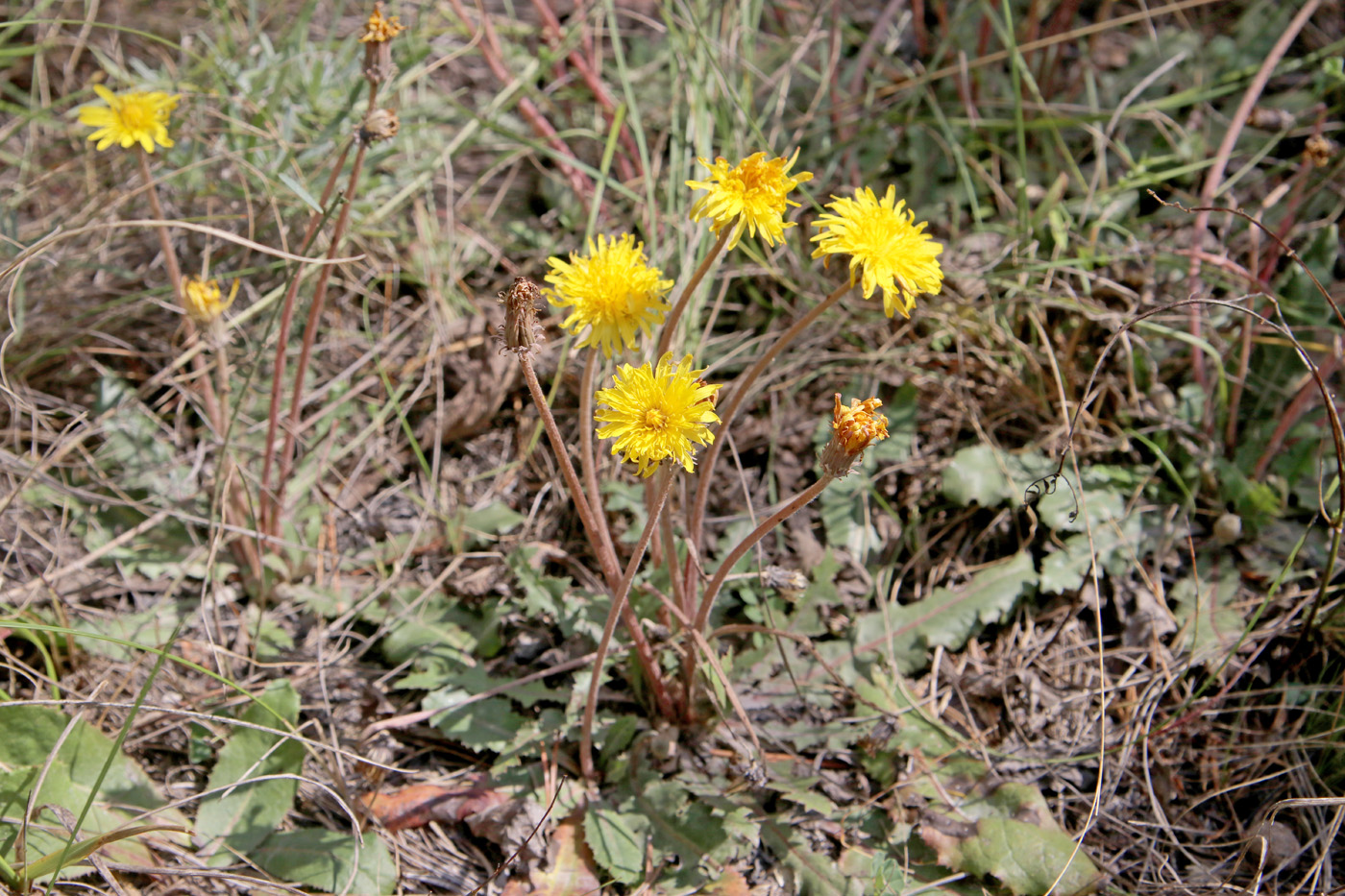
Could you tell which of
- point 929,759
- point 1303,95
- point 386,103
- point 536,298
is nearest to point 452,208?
point 386,103

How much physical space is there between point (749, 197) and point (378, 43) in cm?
94

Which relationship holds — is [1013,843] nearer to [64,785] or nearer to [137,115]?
[64,785]

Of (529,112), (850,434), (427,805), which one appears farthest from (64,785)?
(529,112)

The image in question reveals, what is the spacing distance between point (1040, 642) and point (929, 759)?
19.0 inches

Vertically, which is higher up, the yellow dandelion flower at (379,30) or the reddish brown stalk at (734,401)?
the yellow dandelion flower at (379,30)

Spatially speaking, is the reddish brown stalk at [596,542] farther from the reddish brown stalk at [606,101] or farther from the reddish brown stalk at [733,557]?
the reddish brown stalk at [606,101]

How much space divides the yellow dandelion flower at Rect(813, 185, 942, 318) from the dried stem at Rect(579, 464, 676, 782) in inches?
19.3

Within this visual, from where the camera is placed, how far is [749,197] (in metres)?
1.48

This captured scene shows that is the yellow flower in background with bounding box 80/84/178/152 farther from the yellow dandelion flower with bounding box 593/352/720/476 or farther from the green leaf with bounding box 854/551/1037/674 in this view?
the green leaf with bounding box 854/551/1037/674

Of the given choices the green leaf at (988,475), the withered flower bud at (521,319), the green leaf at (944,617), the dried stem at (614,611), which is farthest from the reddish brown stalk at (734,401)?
the green leaf at (988,475)

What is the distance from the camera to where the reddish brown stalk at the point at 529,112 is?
2.76 meters

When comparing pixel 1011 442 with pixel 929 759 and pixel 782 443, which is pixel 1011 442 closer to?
pixel 782 443

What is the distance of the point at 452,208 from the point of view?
2.95 m

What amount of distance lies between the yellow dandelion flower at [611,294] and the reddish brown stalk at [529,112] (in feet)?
4.10
